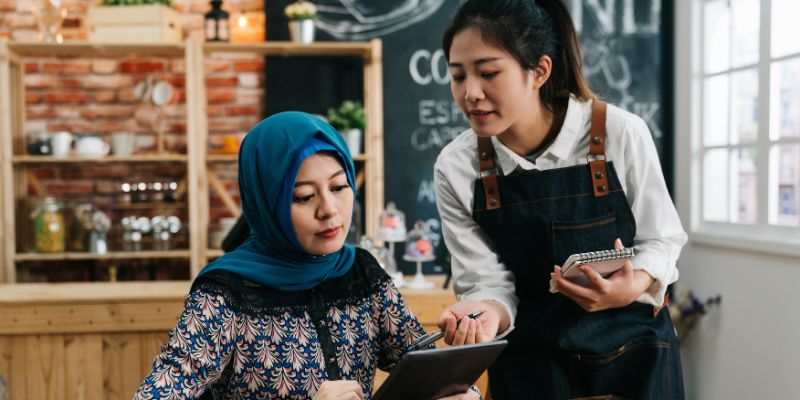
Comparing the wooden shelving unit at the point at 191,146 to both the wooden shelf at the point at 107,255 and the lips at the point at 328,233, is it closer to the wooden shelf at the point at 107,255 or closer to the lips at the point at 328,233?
the wooden shelf at the point at 107,255

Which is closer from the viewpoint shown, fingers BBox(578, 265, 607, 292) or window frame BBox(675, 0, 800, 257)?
fingers BBox(578, 265, 607, 292)

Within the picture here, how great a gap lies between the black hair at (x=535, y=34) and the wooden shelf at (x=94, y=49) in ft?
8.58

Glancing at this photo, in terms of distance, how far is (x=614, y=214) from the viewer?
1.56 metres

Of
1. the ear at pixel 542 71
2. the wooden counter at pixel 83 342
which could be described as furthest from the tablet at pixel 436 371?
the wooden counter at pixel 83 342

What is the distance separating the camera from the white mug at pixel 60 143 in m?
3.88

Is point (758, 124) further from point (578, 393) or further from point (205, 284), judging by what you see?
point (205, 284)

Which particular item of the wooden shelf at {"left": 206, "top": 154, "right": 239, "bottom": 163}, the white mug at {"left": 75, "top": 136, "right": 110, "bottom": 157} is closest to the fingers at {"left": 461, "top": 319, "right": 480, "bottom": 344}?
the wooden shelf at {"left": 206, "top": 154, "right": 239, "bottom": 163}

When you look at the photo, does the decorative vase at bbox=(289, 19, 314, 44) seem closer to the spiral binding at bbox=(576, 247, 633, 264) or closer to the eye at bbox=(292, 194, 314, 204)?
the eye at bbox=(292, 194, 314, 204)

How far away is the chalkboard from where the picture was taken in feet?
13.8

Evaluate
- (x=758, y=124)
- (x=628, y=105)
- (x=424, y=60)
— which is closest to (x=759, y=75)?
(x=758, y=124)

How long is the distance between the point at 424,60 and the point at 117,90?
66.7 inches

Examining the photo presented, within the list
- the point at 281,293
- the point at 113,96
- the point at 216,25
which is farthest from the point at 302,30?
the point at 281,293

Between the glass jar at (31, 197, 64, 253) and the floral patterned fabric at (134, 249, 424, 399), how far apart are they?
9.45 feet

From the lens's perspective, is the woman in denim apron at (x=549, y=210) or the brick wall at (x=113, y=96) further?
the brick wall at (x=113, y=96)
